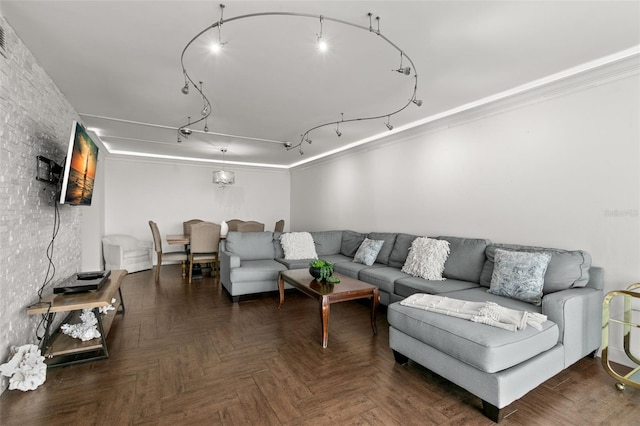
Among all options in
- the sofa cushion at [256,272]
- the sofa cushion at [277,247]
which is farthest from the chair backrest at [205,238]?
the sofa cushion at [256,272]

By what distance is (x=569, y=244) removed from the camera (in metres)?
2.72

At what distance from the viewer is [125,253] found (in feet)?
18.6

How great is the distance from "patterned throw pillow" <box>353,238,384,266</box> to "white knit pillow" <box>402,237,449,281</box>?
1.93ft

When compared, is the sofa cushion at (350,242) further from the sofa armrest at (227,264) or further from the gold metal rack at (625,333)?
the gold metal rack at (625,333)

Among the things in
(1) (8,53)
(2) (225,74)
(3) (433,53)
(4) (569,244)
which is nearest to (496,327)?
(4) (569,244)

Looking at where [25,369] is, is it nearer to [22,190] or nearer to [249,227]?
[22,190]

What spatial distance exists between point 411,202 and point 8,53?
4.28 metres

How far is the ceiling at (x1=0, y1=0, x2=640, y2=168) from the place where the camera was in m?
1.90

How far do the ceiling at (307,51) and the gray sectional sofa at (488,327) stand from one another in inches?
64.6

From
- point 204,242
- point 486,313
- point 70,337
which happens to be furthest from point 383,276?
point 204,242

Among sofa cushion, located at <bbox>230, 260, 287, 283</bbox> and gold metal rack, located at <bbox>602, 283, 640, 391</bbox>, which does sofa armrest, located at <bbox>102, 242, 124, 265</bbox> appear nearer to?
sofa cushion, located at <bbox>230, 260, 287, 283</bbox>

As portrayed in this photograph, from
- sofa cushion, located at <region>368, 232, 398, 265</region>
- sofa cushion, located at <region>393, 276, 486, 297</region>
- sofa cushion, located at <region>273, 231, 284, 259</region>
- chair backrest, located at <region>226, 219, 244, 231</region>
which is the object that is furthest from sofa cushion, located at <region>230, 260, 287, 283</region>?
chair backrest, located at <region>226, 219, 244, 231</region>

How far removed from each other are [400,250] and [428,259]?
658 millimetres

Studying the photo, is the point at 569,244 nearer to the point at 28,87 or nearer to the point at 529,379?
the point at 529,379
